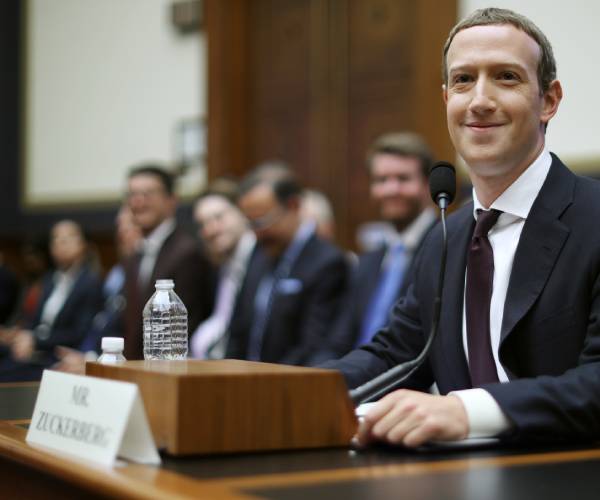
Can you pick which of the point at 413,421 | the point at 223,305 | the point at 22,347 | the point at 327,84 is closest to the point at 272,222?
the point at 223,305

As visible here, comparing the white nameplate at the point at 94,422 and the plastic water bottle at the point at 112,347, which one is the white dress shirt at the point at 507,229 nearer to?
the plastic water bottle at the point at 112,347

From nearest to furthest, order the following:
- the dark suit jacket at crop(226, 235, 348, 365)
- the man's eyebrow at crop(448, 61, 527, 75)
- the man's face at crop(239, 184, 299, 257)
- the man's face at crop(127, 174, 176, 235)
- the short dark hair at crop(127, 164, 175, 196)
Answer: the man's eyebrow at crop(448, 61, 527, 75), the dark suit jacket at crop(226, 235, 348, 365), the man's face at crop(239, 184, 299, 257), the man's face at crop(127, 174, 176, 235), the short dark hair at crop(127, 164, 175, 196)

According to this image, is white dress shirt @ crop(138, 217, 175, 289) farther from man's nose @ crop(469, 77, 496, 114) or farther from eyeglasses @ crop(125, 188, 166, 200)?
man's nose @ crop(469, 77, 496, 114)

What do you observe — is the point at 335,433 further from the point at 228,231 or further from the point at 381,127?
the point at 381,127

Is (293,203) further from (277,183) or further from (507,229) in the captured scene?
(507,229)

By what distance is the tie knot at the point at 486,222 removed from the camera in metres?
2.06

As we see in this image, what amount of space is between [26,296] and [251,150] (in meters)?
2.27

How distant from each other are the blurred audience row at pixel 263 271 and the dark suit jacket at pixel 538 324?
5.98 feet

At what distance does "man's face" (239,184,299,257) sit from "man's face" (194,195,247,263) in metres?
0.65

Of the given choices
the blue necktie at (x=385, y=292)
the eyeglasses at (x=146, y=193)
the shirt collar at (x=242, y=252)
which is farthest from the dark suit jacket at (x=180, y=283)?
the blue necktie at (x=385, y=292)

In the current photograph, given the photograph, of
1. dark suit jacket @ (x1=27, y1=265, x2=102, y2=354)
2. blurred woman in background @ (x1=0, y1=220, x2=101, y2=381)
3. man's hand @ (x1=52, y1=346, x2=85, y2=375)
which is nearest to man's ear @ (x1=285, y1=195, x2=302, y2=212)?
man's hand @ (x1=52, y1=346, x2=85, y2=375)

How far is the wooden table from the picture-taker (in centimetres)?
122

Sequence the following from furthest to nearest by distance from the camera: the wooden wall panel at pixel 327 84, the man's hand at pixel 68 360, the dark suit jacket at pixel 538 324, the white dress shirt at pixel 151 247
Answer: the wooden wall panel at pixel 327 84
the white dress shirt at pixel 151 247
the man's hand at pixel 68 360
the dark suit jacket at pixel 538 324

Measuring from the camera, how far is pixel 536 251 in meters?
1.95
